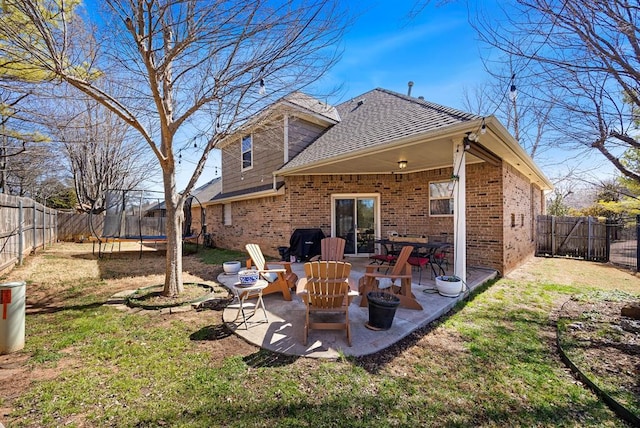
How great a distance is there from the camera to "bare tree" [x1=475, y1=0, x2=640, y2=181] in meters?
3.16

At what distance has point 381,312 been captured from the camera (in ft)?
11.6

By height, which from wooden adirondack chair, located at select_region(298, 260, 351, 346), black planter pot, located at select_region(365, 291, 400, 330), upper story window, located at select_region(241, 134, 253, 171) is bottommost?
black planter pot, located at select_region(365, 291, 400, 330)

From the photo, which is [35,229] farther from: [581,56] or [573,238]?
[573,238]

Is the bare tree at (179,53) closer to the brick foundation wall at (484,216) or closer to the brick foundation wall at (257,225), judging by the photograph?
the brick foundation wall at (257,225)

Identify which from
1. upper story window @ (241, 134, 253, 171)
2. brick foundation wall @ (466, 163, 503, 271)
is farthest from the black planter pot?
upper story window @ (241, 134, 253, 171)

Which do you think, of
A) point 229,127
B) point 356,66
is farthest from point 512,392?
point 229,127

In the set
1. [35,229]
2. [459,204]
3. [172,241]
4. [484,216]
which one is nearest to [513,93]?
[459,204]

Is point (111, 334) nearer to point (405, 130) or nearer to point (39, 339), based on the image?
point (39, 339)

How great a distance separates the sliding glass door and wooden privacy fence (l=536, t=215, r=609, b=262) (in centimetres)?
763

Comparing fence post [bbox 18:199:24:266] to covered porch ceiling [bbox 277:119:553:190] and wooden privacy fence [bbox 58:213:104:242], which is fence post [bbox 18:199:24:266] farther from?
wooden privacy fence [bbox 58:213:104:242]

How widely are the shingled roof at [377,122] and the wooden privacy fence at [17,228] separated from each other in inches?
273

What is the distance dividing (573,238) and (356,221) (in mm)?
8816

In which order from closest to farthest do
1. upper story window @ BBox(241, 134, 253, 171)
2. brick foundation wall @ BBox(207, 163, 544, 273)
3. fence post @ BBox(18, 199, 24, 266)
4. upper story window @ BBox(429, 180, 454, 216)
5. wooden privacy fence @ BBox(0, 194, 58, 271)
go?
wooden privacy fence @ BBox(0, 194, 58, 271)
brick foundation wall @ BBox(207, 163, 544, 273)
fence post @ BBox(18, 199, 24, 266)
upper story window @ BBox(429, 180, 454, 216)
upper story window @ BBox(241, 134, 253, 171)

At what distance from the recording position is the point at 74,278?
266 inches
